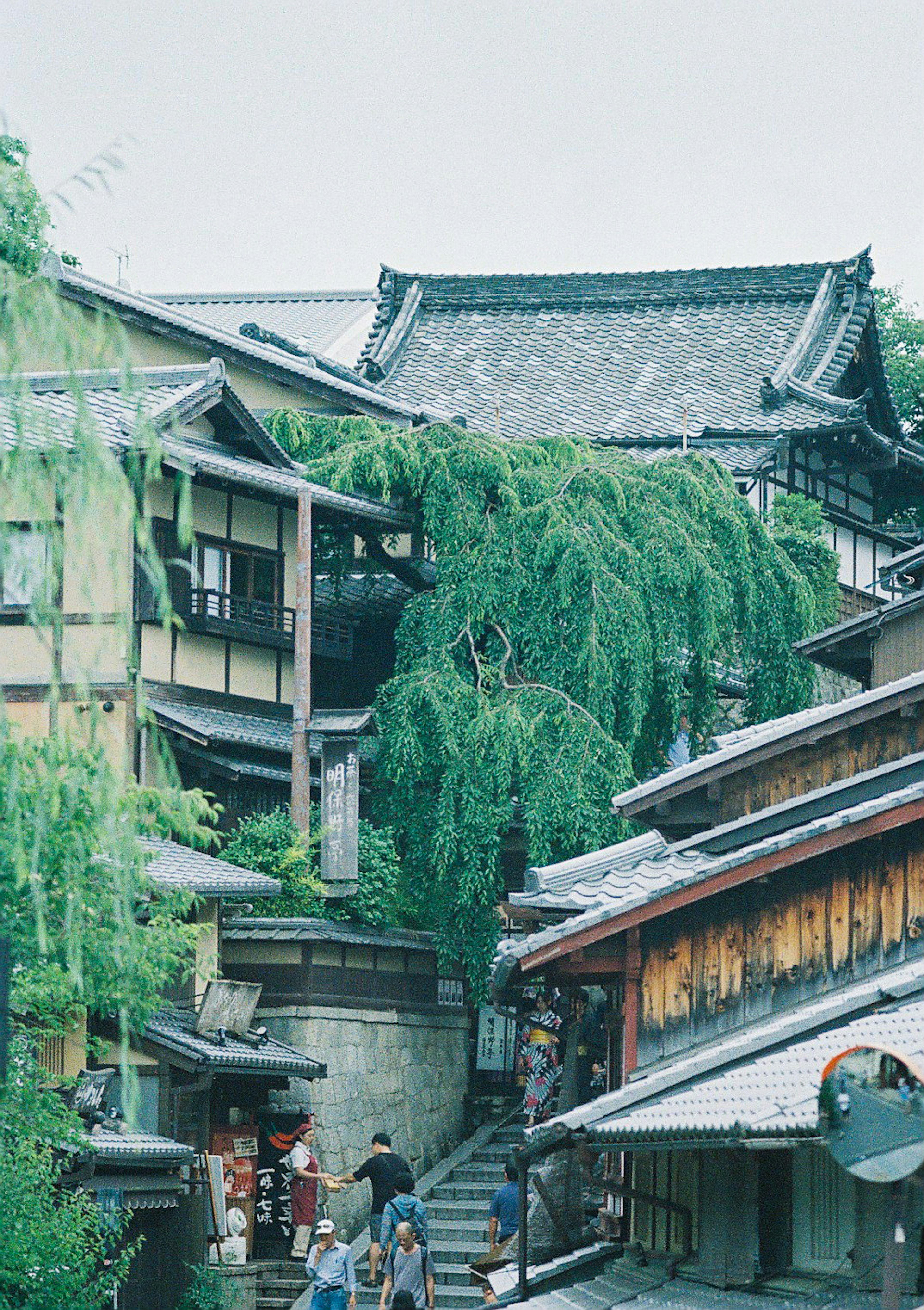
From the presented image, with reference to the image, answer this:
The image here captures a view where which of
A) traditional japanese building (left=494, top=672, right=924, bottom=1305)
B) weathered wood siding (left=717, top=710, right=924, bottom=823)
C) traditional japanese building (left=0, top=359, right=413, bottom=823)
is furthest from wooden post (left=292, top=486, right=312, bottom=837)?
weathered wood siding (left=717, top=710, right=924, bottom=823)

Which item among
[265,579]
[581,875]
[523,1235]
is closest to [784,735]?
[581,875]

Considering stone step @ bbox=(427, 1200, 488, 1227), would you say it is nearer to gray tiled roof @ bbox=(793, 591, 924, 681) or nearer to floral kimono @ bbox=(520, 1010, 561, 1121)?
floral kimono @ bbox=(520, 1010, 561, 1121)

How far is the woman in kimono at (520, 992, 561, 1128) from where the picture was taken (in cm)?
2316

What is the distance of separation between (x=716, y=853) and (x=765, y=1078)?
4559 mm

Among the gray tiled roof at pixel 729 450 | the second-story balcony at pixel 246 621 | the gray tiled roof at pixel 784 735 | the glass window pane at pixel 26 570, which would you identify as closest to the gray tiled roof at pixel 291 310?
the gray tiled roof at pixel 729 450

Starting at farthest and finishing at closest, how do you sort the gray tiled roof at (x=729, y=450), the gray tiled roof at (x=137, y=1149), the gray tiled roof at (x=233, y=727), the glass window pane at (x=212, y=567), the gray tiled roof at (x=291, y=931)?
the gray tiled roof at (x=729, y=450)
the glass window pane at (x=212, y=567)
the gray tiled roof at (x=233, y=727)
the gray tiled roof at (x=291, y=931)
the gray tiled roof at (x=137, y=1149)

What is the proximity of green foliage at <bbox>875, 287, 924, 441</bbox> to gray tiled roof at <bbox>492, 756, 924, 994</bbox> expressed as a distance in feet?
84.8

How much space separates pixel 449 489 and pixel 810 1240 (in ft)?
54.2

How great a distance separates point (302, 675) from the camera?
2633cm

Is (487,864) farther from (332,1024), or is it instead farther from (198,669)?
(198,669)

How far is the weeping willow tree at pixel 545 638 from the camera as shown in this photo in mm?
25609

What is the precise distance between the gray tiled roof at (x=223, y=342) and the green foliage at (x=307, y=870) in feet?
23.3

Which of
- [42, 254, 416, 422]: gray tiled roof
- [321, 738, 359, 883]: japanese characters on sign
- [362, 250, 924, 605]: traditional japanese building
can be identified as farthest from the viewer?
[362, 250, 924, 605]: traditional japanese building

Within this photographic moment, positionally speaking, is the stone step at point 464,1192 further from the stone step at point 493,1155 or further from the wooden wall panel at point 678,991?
the wooden wall panel at point 678,991
